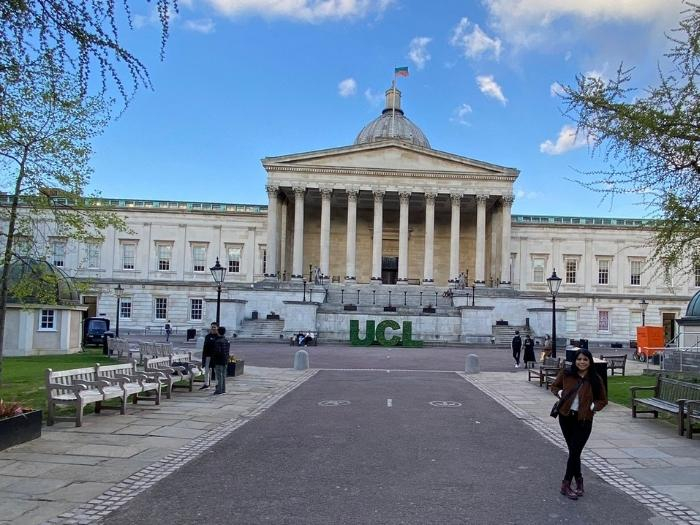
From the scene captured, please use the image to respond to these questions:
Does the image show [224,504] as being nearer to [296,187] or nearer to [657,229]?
[657,229]

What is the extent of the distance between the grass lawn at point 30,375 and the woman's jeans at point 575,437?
33.5 feet

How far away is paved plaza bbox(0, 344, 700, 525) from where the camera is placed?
7.00m

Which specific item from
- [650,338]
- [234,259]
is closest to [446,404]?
[650,338]

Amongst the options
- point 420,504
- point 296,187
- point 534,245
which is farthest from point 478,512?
point 534,245

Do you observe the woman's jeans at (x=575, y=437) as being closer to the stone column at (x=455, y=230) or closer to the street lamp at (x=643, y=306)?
the stone column at (x=455, y=230)

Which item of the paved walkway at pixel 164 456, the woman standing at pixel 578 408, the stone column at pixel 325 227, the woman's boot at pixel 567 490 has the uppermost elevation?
the stone column at pixel 325 227

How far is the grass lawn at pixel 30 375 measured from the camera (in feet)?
48.8

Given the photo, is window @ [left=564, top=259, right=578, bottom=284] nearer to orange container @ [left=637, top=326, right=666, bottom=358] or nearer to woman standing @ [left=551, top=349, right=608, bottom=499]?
orange container @ [left=637, top=326, right=666, bottom=358]

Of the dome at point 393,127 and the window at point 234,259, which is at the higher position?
the dome at point 393,127

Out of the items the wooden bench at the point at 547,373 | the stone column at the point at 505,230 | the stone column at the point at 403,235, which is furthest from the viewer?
the stone column at the point at 505,230

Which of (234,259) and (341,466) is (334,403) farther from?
(234,259)

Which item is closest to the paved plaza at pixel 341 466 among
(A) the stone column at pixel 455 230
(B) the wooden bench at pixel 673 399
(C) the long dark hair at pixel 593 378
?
(B) the wooden bench at pixel 673 399

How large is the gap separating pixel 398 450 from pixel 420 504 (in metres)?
2.96

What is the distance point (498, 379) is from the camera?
23.1 m
